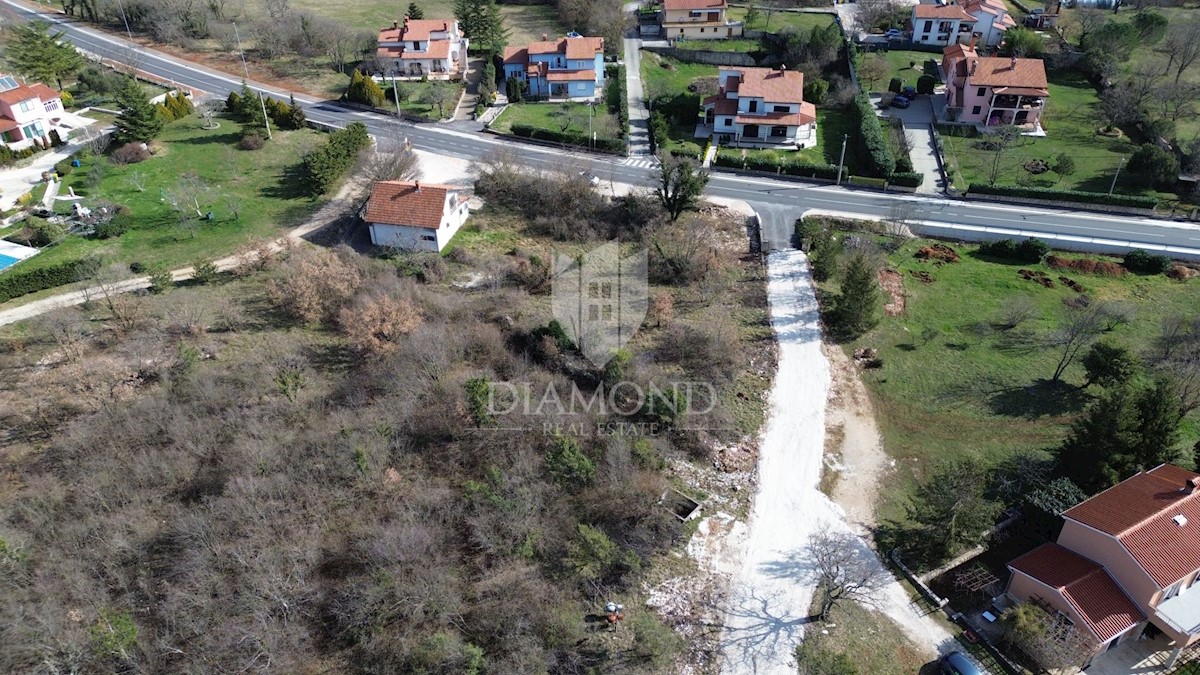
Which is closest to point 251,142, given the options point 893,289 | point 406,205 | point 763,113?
point 406,205

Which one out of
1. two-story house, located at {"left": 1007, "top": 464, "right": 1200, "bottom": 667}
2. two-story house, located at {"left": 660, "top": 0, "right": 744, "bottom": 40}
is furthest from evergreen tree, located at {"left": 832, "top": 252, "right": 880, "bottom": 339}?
two-story house, located at {"left": 660, "top": 0, "right": 744, "bottom": 40}

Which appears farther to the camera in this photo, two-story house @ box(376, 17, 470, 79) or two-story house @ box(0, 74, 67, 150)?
two-story house @ box(376, 17, 470, 79)

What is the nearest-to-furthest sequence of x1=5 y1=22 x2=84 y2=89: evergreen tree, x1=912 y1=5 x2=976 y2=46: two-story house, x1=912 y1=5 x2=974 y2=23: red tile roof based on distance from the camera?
1. x1=5 y1=22 x2=84 y2=89: evergreen tree
2. x1=912 y1=5 x2=974 y2=23: red tile roof
3. x1=912 y1=5 x2=976 y2=46: two-story house

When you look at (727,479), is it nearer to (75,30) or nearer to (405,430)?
(405,430)

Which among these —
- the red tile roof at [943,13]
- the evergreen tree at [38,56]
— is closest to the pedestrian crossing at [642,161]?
the red tile roof at [943,13]

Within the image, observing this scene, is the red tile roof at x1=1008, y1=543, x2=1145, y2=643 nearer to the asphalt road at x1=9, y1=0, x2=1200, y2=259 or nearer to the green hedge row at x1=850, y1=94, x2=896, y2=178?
the asphalt road at x1=9, y1=0, x2=1200, y2=259

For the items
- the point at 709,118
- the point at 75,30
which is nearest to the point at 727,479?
the point at 709,118

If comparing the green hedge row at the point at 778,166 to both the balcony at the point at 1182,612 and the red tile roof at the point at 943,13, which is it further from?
the balcony at the point at 1182,612
